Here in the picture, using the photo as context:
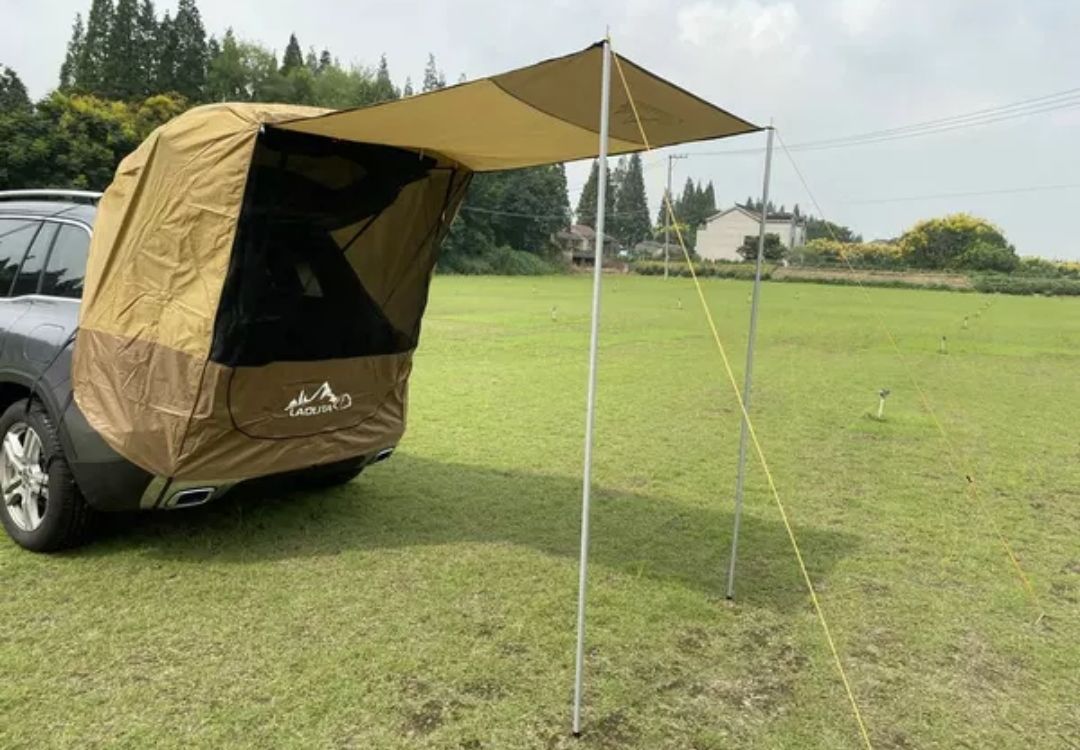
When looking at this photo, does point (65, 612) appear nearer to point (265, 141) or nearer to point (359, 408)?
point (359, 408)

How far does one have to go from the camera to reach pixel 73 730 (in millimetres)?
2791

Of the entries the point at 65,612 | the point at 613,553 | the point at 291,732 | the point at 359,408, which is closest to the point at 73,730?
the point at 291,732

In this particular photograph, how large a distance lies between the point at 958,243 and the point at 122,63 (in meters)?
58.5

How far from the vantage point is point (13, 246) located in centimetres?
485

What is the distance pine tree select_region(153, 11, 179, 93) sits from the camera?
60.9m

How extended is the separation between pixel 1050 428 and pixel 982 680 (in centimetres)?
725

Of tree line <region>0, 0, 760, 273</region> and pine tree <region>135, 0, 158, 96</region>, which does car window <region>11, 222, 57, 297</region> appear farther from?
pine tree <region>135, 0, 158, 96</region>

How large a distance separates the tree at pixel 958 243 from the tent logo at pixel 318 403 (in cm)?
2645

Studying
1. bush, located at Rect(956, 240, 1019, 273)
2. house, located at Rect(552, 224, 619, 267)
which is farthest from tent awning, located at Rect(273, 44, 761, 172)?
house, located at Rect(552, 224, 619, 267)

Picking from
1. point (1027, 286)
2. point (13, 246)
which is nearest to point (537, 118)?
point (13, 246)

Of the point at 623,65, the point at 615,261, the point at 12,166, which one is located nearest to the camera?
the point at 623,65

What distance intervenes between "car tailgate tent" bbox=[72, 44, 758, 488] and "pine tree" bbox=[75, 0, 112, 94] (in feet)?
216

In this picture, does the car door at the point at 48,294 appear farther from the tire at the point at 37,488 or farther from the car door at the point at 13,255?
the tire at the point at 37,488

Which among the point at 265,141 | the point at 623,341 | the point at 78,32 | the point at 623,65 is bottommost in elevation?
the point at 623,341
